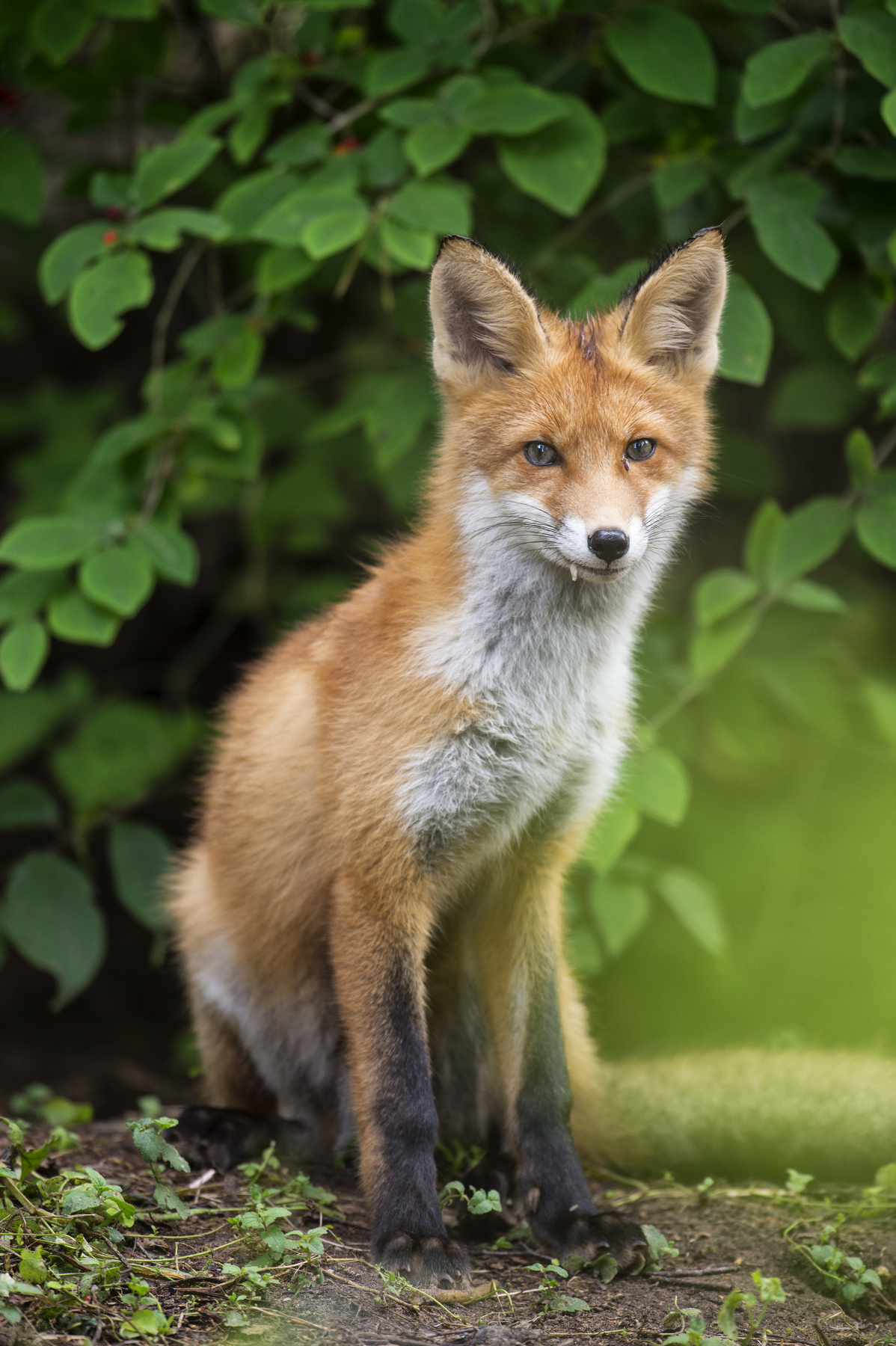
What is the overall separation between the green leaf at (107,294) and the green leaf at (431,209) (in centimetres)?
71

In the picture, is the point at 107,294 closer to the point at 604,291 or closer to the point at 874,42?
the point at 604,291

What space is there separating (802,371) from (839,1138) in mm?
2695

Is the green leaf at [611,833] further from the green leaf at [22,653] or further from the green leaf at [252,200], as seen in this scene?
the green leaf at [252,200]

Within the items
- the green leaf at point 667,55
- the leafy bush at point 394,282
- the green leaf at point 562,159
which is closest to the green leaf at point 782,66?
the leafy bush at point 394,282

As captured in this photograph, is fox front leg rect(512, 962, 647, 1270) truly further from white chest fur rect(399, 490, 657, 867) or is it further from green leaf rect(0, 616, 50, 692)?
green leaf rect(0, 616, 50, 692)

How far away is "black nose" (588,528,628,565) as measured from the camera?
2.39m

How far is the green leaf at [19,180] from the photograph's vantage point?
3926 mm

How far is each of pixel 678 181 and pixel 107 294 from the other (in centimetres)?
167

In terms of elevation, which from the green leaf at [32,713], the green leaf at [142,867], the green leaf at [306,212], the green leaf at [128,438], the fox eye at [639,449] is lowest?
the green leaf at [142,867]

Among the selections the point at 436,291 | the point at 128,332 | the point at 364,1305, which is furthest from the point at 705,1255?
the point at 128,332

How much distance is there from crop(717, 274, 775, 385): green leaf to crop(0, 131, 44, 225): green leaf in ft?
7.56

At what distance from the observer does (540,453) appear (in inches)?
102

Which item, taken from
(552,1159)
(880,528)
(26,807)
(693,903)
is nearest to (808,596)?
(880,528)

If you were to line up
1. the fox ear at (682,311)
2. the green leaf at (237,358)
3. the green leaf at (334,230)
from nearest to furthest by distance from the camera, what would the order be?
the fox ear at (682,311) < the green leaf at (334,230) < the green leaf at (237,358)
